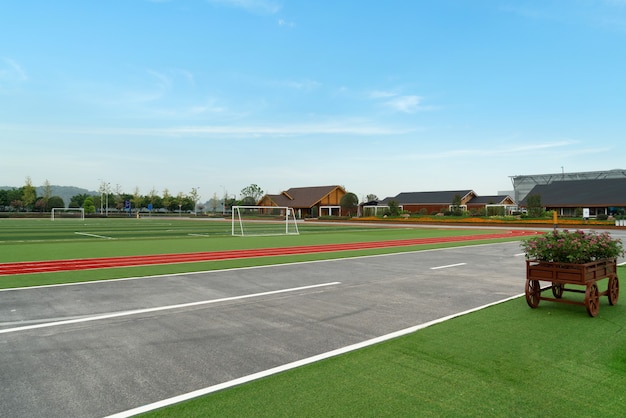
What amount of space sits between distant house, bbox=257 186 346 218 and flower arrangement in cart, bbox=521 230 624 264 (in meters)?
68.9

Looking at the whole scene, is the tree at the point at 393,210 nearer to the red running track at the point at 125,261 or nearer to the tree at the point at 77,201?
the red running track at the point at 125,261

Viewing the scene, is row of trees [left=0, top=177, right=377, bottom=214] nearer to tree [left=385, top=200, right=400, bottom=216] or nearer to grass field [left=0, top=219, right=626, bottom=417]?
tree [left=385, top=200, right=400, bottom=216]

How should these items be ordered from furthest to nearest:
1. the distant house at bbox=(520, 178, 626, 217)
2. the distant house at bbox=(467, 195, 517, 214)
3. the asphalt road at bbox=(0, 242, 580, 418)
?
the distant house at bbox=(467, 195, 517, 214), the distant house at bbox=(520, 178, 626, 217), the asphalt road at bbox=(0, 242, 580, 418)

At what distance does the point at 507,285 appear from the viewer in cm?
1014

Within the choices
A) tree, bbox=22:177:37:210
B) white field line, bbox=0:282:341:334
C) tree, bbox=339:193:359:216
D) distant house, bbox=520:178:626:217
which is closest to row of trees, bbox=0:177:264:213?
tree, bbox=22:177:37:210

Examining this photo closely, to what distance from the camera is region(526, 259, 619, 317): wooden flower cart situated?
6832 mm

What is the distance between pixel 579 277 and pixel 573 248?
52 centimetres

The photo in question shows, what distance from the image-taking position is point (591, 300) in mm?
6863

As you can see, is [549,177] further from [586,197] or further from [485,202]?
[586,197]

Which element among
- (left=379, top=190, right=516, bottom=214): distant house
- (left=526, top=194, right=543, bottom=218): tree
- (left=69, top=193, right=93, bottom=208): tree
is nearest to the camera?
(left=526, top=194, right=543, bottom=218): tree

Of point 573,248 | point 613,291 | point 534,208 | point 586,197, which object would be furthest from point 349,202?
point 573,248

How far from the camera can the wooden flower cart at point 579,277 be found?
683 cm

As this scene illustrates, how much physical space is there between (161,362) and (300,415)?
224 cm

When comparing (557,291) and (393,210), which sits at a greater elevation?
(393,210)
